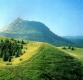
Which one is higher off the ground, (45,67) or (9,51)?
(9,51)

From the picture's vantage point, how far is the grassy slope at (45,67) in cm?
11800

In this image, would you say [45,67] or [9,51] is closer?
[45,67]

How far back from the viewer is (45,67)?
134375mm

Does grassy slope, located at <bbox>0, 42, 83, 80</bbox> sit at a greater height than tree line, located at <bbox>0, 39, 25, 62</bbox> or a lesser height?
lesser

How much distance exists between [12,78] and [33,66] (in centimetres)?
2207

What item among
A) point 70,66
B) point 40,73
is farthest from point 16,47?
point 40,73

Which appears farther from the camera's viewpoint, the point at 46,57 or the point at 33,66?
the point at 46,57

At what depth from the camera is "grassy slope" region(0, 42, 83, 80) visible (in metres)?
118

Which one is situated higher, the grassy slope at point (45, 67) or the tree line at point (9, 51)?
the tree line at point (9, 51)

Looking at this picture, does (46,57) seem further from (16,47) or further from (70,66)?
(16,47)

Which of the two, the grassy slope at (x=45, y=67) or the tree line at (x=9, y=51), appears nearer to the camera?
the grassy slope at (x=45, y=67)

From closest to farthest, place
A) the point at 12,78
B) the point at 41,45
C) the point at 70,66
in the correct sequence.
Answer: the point at 12,78 → the point at 70,66 → the point at 41,45

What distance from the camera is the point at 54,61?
14688cm

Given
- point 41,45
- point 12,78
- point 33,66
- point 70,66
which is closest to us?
point 12,78
